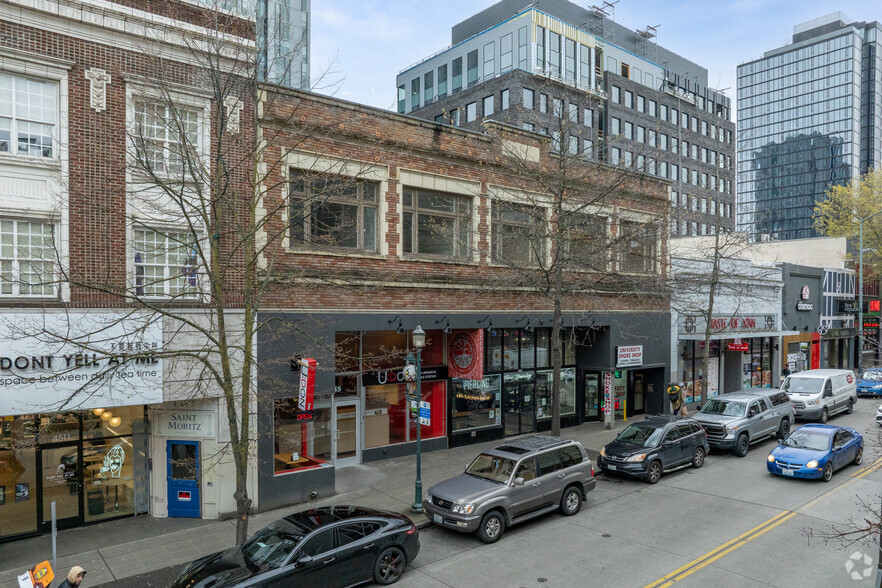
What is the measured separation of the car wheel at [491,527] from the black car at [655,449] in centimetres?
551

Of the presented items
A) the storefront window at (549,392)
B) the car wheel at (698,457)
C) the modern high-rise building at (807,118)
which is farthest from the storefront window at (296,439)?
the modern high-rise building at (807,118)

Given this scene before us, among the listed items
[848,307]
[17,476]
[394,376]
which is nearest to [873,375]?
[848,307]

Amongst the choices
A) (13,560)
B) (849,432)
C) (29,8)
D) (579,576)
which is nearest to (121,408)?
(13,560)

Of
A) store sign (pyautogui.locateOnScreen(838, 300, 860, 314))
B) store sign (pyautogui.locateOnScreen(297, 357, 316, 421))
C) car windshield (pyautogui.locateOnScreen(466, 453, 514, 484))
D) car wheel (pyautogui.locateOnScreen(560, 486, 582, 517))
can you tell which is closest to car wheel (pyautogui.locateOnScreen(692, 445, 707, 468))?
car wheel (pyautogui.locateOnScreen(560, 486, 582, 517))

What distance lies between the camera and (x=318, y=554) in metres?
9.48

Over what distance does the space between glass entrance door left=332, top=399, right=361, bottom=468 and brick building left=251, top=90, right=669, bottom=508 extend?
0.04m

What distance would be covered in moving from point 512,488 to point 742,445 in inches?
423

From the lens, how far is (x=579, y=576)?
10.4 meters

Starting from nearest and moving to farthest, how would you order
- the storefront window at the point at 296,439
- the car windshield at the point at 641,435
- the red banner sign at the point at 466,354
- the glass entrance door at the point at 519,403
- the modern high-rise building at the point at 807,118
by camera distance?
the storefront window at the point at 296,439 < the car windshield at the point at 641,435 < the red banner sign at the point at 466,354 < the glass entrance door at the point at 519,403 < the modern high-rise building at the point at 807,118

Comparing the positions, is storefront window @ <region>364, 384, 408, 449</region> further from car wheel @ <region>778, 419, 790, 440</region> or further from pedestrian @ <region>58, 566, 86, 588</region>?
car wheel @ <region>778, 419, 790, 440</region>

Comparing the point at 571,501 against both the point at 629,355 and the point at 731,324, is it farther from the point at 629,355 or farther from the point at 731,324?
the point at 731,324

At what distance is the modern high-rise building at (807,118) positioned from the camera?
12319 cm

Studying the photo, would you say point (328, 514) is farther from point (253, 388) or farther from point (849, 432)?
point (849, 432)

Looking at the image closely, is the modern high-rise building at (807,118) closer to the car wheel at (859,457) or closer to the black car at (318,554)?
the car wheel at (859,457)
